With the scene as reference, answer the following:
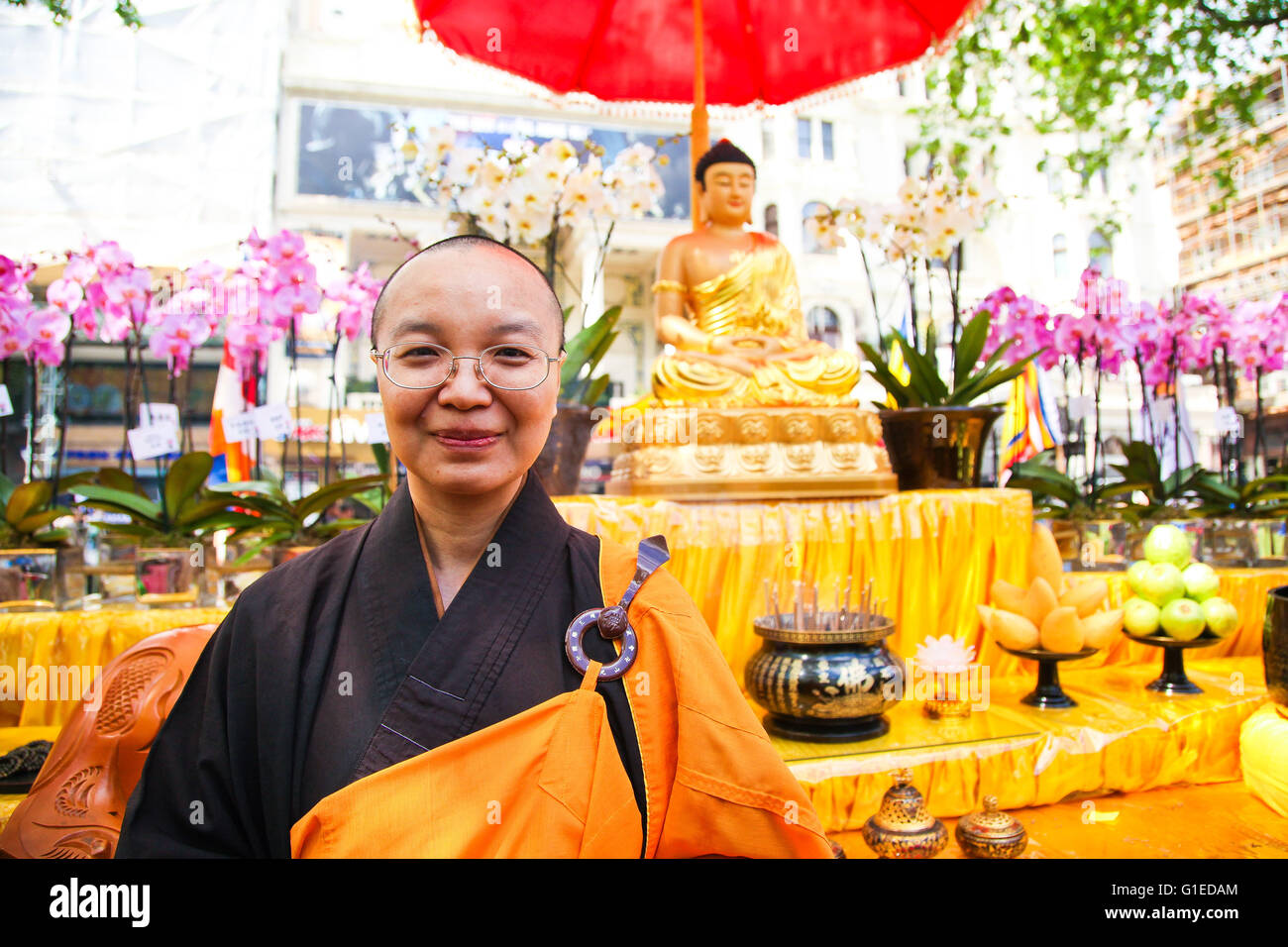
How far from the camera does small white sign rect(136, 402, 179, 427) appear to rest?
228cm

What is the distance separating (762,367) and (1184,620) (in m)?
1.49

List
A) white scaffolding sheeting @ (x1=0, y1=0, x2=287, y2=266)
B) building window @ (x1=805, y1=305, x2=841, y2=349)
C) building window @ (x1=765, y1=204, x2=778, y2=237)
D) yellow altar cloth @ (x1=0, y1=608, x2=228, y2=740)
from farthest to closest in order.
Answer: building window @ (x1=805, y1=305, x2=841, y2=349), building window @ (x1=765, y1=204, x2=778, y2=237), white scaffolding sheeting @ (x1=0, y1=0, x2=287, y2=266), yellow altar cloth @ (x1=0, y1=608, x2=228, y2=740)

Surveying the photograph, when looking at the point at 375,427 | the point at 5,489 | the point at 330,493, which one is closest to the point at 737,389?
the point at 375,427

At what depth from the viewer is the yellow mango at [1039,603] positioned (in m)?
2.14

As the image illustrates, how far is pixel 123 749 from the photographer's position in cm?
115

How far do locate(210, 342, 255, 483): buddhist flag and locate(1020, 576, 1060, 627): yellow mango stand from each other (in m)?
2.52

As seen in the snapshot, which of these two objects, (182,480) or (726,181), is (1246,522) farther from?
(182,480)

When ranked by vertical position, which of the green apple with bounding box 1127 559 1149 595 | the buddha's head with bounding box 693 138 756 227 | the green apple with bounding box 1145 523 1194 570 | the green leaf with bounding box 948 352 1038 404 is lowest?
the green apple with bounding box 1127 559 1149 595

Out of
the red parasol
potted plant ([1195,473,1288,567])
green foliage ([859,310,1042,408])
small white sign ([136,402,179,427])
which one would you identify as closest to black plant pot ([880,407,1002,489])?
green foliage ([859,310,1042,408])

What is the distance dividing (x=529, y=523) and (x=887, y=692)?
4.08ft

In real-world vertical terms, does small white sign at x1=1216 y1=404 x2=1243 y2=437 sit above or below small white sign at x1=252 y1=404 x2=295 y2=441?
above

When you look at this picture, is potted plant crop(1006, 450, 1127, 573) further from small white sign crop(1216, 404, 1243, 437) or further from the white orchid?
the white orchid
